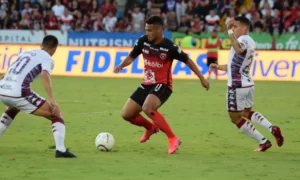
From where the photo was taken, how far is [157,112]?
12023mm

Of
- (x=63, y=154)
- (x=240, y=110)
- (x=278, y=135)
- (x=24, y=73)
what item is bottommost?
(x=278, y=135)

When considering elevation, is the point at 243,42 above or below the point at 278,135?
above

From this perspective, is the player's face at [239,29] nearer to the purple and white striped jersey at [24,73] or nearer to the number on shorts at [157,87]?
the number on shorts at [157,87]

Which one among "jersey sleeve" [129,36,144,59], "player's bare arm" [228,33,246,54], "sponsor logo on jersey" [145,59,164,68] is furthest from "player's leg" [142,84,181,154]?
"player's bare arm" [228,33,246,54]

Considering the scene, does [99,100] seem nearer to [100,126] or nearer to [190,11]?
[100,126]

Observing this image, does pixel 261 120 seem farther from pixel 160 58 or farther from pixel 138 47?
pixel 138 47

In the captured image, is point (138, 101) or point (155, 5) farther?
point (155, 5)

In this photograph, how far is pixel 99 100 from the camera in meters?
21.0

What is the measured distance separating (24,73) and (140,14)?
24.5 meters

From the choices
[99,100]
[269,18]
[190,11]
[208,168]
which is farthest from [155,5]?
[208,168]

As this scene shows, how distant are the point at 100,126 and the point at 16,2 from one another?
22.8m

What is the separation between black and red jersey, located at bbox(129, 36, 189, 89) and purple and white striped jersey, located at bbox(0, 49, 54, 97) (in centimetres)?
191

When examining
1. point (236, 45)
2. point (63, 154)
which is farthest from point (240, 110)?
point (63, 154)

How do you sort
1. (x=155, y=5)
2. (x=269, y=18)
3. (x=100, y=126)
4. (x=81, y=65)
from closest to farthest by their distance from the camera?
(x=100, y=126)
(x=81, y=65)
(x=269, y=18)
(x=155, y=5)
